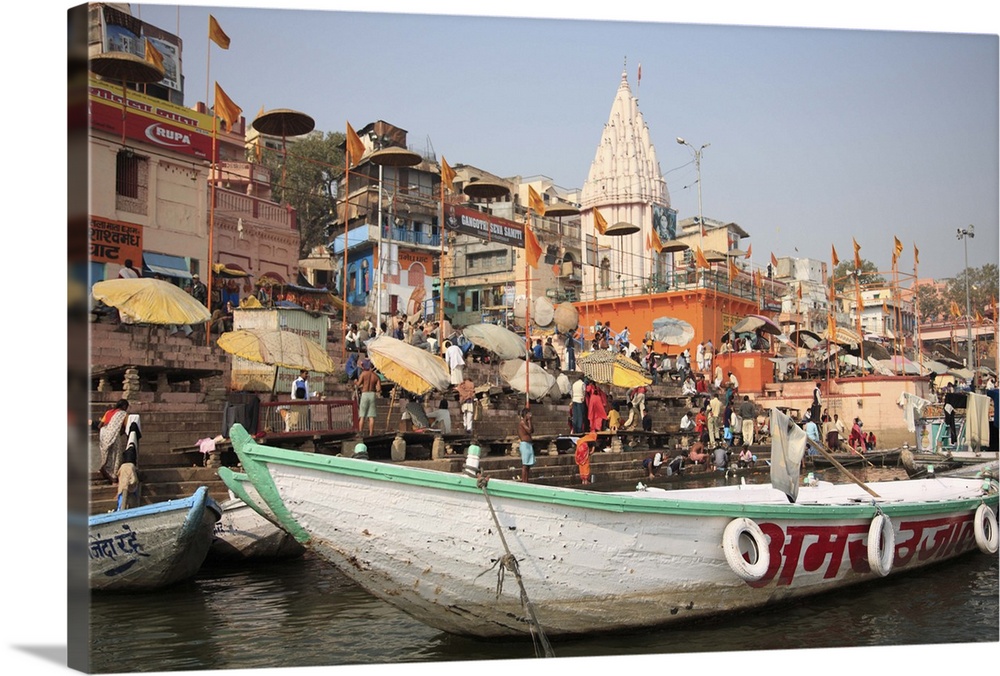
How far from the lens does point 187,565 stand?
841 cm

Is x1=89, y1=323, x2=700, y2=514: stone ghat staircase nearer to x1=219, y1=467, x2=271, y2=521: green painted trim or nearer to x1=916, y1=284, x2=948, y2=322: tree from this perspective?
x1=219, y1=467, x2=271, y2=521: green painted trim

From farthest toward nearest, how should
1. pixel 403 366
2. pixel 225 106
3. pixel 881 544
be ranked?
pixel 403 366 < pixel 225 106 < pixel 881 544

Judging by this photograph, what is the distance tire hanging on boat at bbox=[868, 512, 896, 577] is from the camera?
727 cm

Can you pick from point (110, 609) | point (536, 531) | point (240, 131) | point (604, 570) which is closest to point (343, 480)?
point (536, 531)

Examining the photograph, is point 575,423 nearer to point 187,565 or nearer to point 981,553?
point 981,553

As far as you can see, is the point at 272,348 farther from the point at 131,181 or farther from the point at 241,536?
the point at 131,181

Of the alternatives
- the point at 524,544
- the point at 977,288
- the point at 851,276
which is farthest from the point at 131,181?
the point at 851,276

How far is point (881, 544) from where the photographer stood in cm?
752

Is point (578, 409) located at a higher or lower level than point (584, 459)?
higher

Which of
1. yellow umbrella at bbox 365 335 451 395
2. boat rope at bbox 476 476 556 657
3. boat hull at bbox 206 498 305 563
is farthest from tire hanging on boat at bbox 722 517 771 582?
yellow umbrella at bbox 365 335 451 395

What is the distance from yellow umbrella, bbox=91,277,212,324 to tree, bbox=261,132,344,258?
69.5ft

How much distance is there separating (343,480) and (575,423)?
1022 centimetres

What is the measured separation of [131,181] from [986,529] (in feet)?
36.9

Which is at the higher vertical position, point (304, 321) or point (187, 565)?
point (304, 321)
